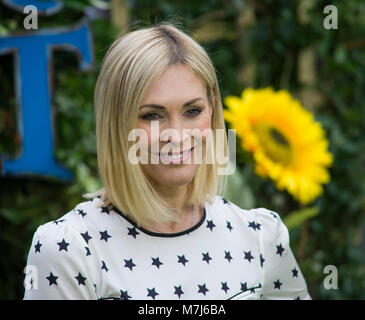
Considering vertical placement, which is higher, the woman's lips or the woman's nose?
the woman's nose

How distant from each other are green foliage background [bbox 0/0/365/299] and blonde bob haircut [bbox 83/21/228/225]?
38.5 inches

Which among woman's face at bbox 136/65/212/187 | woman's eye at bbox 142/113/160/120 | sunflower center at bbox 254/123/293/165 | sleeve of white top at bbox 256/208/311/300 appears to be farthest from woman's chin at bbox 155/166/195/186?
sunflower center at bbox 254/123/293/165

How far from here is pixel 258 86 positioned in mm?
2586

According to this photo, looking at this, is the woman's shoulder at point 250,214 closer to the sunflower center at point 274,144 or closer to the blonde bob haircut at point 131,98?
the blonde bob haircut at point 131,98

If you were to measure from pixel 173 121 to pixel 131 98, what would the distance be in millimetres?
88

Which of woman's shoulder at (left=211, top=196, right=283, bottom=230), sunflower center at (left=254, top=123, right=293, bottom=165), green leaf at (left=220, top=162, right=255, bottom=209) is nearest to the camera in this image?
woman's shoulder at (left=211, top=196, right=283, bottom=230)

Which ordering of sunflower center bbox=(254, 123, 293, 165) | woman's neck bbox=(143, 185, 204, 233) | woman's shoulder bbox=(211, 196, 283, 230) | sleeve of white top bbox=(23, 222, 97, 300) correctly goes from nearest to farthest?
sleeve of white top bbox=(23, 222, 97, 300) < woman's neck bbox=(143, 185, 204, 233) < woman's shoulder bbox=(211, 196, 283, 230) < sunflower center bbox=(254, 123, 293, 165)

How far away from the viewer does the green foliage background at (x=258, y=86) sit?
2172mm

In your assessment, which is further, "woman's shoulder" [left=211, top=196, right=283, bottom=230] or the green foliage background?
the green foliage background

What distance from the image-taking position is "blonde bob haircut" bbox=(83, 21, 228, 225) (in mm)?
1062


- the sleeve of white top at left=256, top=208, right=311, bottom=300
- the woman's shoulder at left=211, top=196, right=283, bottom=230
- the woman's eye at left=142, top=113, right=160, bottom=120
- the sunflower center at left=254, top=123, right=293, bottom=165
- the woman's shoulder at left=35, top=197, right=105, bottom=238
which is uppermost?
the woman's eye at left=142, top=113, right=160, bottom=120

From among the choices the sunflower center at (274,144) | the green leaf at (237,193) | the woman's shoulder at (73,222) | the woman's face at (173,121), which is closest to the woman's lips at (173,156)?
the woman's face at (173,121)

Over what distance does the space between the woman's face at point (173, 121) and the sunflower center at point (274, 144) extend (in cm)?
78

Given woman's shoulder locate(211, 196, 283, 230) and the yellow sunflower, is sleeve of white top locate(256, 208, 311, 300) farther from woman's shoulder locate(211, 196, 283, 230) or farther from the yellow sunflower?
the yellow sunflower
